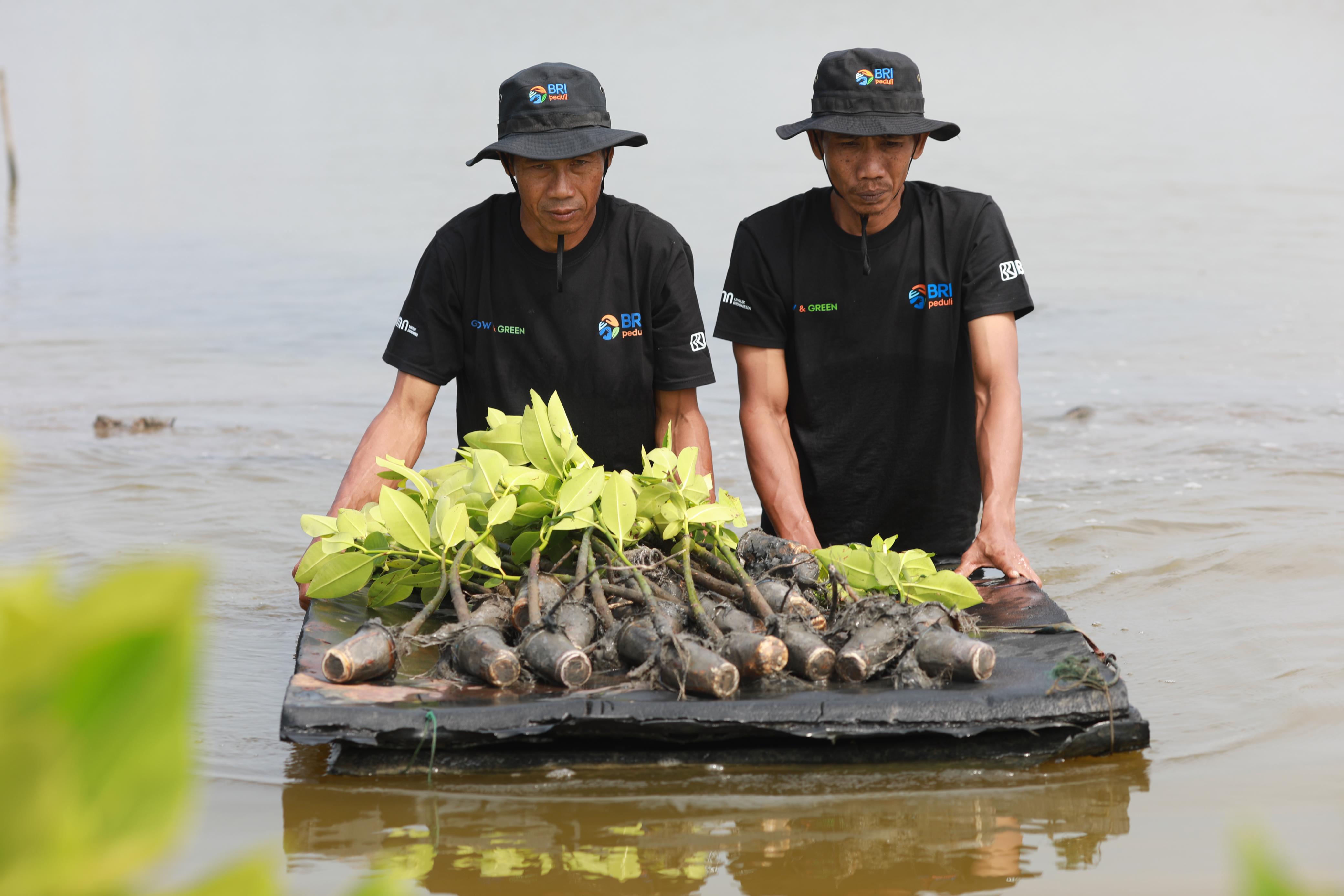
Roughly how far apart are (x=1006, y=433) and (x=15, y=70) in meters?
63.3

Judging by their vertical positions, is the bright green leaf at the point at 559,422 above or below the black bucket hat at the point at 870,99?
below

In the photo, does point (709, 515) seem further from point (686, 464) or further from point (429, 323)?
point (429, 323)

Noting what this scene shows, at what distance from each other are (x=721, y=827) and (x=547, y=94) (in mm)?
2256

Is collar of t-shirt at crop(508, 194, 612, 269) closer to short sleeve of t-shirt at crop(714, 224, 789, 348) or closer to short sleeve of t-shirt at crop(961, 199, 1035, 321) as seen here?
short sleeve of t-shirt at crop(714, 224, 789, 348)

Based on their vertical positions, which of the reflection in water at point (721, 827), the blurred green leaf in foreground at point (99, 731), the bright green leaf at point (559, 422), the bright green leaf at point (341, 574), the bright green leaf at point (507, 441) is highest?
the blurred green leaf in foreground at point (99, 731)

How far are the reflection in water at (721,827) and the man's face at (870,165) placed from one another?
1.81m

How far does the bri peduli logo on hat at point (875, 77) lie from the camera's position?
13.3 ft

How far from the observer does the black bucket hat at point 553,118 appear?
392 centimetres

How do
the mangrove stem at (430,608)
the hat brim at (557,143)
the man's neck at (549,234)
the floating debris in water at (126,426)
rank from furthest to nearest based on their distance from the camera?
the floating debris in water at (126,426), the man's neck at (549,234), the hat brim at (557,143), the mangrove stem at (430,608)

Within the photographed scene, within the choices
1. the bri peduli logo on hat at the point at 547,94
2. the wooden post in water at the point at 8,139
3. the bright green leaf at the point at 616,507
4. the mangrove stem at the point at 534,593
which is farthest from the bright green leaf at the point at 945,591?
the wooden post in water at the point at 8,139

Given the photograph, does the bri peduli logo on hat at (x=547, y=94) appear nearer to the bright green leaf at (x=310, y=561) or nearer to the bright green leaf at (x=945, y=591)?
the bright green leaf at (x=310, y=561)

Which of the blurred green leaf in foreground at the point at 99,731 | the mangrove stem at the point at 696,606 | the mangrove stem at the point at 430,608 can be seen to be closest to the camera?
the blurred green leaf in foreground at the point at 99,731

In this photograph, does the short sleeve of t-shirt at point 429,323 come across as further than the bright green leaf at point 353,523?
Yes

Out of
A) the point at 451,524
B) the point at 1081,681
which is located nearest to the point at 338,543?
the point at 451,524
